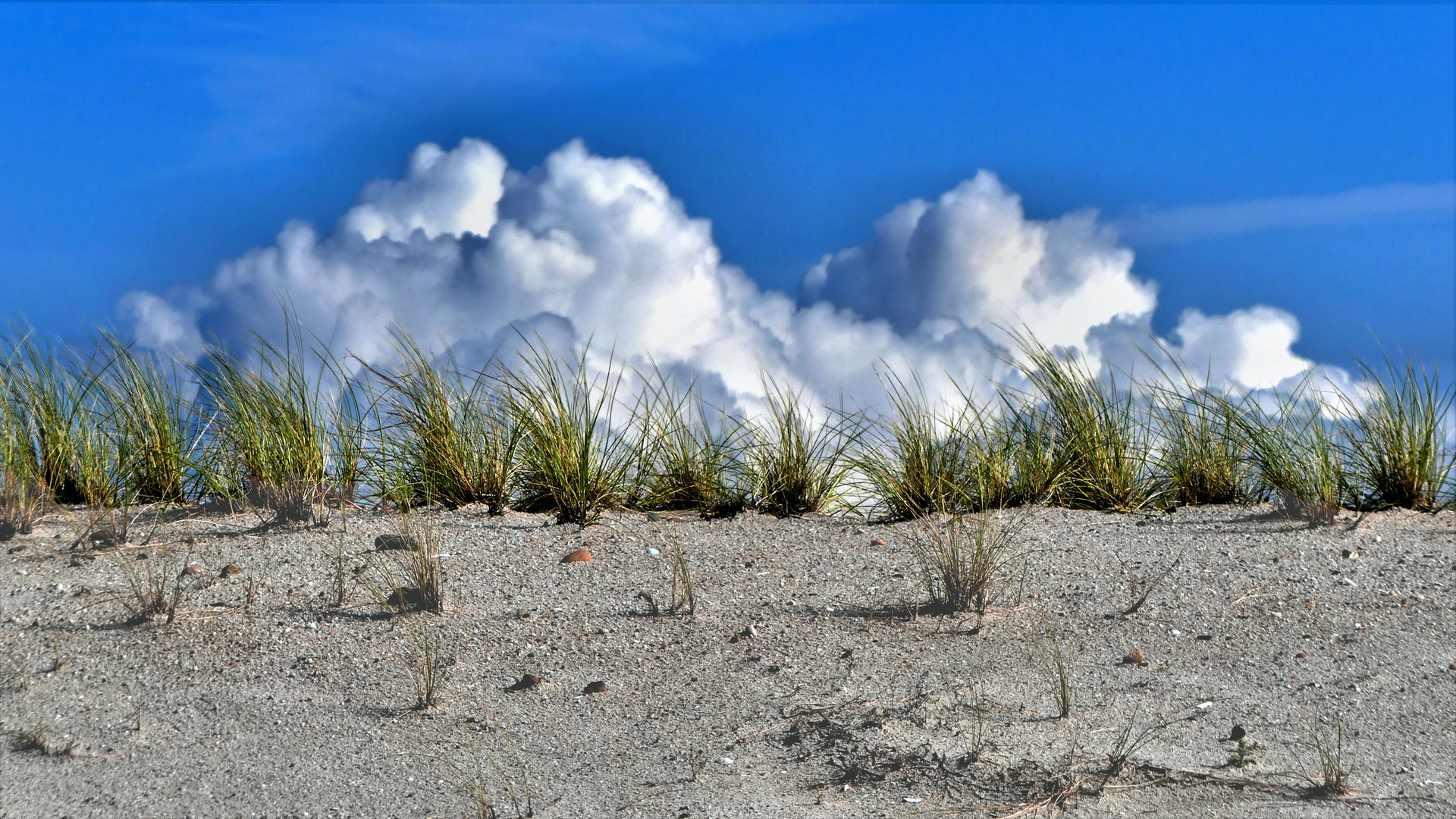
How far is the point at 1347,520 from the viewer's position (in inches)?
174

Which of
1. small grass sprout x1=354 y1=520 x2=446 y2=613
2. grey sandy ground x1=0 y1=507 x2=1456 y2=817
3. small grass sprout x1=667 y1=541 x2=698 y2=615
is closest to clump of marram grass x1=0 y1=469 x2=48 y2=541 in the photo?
grey sandy ground x1=0 y1=507 x2=1456 y2=817

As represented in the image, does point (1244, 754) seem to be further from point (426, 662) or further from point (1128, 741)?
point (426, 662)

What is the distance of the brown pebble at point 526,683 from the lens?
285 centimetres

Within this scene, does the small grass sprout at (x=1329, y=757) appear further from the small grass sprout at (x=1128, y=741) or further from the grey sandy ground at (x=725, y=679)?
the small grass sprout at (x=1128, y=741)

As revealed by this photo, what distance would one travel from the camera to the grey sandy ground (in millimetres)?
2344

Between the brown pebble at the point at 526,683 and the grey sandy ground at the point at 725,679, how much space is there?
65 mm

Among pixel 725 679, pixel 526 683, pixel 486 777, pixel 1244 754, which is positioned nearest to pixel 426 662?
pixel 526 683

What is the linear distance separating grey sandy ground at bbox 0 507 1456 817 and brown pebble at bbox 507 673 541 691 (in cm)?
6

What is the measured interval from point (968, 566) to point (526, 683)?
149 centimetres

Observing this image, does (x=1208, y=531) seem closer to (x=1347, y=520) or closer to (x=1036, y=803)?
(x=1347, y=520)

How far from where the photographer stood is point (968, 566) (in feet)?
11.5

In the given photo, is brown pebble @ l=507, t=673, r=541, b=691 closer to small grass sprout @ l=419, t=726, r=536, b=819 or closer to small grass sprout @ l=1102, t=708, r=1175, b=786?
small grass sprout @ l=419, t=726, r=536, b=819

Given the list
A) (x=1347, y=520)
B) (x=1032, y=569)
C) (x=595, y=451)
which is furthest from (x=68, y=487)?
(x=1347, y=520)

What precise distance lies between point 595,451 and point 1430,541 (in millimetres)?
3321
